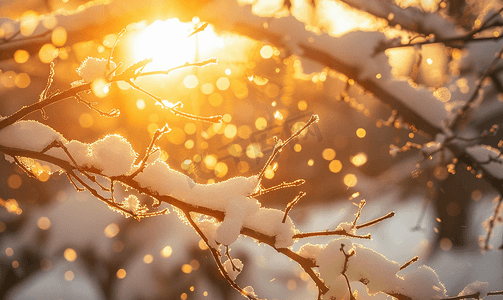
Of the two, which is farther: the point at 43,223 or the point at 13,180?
the point at 43,223

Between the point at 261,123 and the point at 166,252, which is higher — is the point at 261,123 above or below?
above

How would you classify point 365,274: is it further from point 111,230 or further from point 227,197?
point 111,230

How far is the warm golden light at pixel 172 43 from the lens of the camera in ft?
3.57

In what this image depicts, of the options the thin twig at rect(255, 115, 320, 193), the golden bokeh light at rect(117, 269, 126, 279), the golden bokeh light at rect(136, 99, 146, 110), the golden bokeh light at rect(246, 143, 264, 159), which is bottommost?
the golden bokeh light at rect(117, 269, 126, 279)

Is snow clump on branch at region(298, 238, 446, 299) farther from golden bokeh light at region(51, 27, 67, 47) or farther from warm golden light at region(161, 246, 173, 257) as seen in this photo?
warm golden light at region(161, 246, 173, 257)

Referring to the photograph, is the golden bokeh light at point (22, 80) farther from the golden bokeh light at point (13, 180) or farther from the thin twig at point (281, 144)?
the thin twig at point (281, 144)

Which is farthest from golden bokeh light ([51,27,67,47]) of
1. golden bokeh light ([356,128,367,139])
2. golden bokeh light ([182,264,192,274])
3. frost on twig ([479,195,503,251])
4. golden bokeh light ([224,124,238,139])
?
golden bokeh light ([356,128,367,139])

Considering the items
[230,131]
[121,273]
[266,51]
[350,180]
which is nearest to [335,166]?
[350,180]

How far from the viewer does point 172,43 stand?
1148 mm

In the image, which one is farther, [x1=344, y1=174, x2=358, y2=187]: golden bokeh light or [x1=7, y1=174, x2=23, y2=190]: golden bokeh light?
[x1=344, y1=174, x2=358, y2=187]: golden bokeh light

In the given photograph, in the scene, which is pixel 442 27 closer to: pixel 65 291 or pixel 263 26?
pixel 263 26

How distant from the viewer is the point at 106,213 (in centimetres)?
726

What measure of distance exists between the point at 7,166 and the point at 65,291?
342cm

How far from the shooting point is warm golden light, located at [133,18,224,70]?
1090 mm
